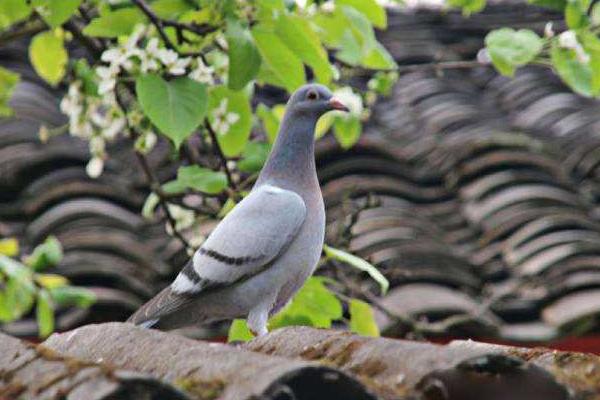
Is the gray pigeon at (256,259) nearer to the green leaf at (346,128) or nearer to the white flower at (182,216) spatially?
the white flower at (182,216)

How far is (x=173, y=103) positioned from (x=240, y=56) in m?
0.18

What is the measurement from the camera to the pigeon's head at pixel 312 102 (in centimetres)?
280

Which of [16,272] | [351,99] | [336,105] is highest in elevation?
[336,105]

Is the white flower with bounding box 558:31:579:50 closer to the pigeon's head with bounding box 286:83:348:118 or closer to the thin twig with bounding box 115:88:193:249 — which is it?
the pigeon's head with bounding box 286:83:348:118

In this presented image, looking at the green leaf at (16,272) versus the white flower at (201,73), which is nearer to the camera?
the white flower at (201,73)

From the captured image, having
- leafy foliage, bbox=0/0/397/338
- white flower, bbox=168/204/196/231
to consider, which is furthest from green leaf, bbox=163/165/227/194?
white flower, bbox=168/204/196/231

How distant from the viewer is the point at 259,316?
2.68m

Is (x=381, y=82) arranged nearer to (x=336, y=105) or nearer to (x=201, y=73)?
(x=201, y=73)

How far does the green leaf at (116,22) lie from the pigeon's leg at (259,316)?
0.78 m

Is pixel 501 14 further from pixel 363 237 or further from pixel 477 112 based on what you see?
pixel 363 237

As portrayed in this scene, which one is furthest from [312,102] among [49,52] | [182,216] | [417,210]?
[417,210]

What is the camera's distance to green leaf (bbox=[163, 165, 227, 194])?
3.17 metres

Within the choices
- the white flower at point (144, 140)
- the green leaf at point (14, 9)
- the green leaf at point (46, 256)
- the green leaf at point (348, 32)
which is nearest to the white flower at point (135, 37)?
Answer: the green leaf at point (14, 9)

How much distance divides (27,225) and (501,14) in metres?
4.09
